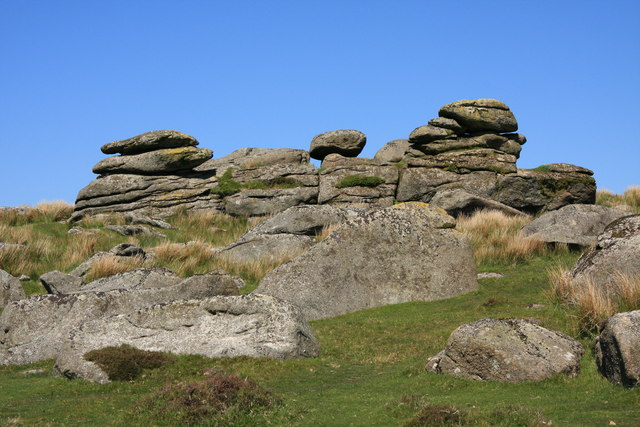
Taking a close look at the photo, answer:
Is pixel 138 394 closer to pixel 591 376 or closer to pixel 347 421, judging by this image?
pixel 347 421

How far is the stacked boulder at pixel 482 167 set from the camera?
48.0 m

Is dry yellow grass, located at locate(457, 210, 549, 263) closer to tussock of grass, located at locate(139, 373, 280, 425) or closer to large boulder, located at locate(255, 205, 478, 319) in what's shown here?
large boulder, located at locate(255, 205, 478, 319)

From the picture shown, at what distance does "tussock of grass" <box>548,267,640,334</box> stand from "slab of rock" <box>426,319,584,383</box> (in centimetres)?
160

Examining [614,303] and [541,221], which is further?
[541,221]

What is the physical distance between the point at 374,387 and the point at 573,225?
2098 cm

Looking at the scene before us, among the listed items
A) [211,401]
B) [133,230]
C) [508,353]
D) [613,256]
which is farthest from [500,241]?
[211,401]

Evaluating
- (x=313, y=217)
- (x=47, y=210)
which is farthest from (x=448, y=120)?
(x=47, y=210)

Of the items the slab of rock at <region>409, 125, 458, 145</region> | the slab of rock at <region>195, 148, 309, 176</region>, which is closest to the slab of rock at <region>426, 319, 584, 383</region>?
the slab of rock at <region>409, 125, 458, 145</region>

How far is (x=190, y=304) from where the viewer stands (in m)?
18.4

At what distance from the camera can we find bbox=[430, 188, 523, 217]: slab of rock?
44781 millimetres

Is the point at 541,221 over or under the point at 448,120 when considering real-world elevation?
under

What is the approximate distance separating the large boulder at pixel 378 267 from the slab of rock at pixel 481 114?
85.1 feet

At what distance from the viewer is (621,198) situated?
52.9 meters

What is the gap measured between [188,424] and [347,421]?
8.30ft
